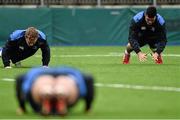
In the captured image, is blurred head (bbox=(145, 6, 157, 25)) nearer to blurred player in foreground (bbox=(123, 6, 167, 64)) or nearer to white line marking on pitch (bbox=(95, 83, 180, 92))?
blurred player in foreground (bbox=(123, 6, 167, 64))

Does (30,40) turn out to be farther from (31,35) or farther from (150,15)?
(150,15)

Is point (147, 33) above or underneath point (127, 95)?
underneath

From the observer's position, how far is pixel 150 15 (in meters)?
18.1

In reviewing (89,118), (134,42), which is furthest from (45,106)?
(134,42)

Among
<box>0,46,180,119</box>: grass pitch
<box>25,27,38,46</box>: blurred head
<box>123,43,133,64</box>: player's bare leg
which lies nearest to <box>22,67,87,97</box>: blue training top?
<box>0,46,180,119</box>: grass pitch

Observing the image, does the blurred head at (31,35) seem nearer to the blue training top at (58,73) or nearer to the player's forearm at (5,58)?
the player's forearm at (5,58)

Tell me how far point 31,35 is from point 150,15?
11.5 feet

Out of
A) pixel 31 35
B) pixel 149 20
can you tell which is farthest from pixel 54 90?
pixel 149 20

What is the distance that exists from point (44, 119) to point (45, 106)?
0.31 meters

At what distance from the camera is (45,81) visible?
7879 mm

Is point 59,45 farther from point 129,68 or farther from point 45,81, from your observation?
point 45,81

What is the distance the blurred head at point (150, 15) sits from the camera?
58.6 feet

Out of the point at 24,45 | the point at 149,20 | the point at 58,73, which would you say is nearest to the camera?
the point at 58,73

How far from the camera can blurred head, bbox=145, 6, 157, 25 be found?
17.9 metres
